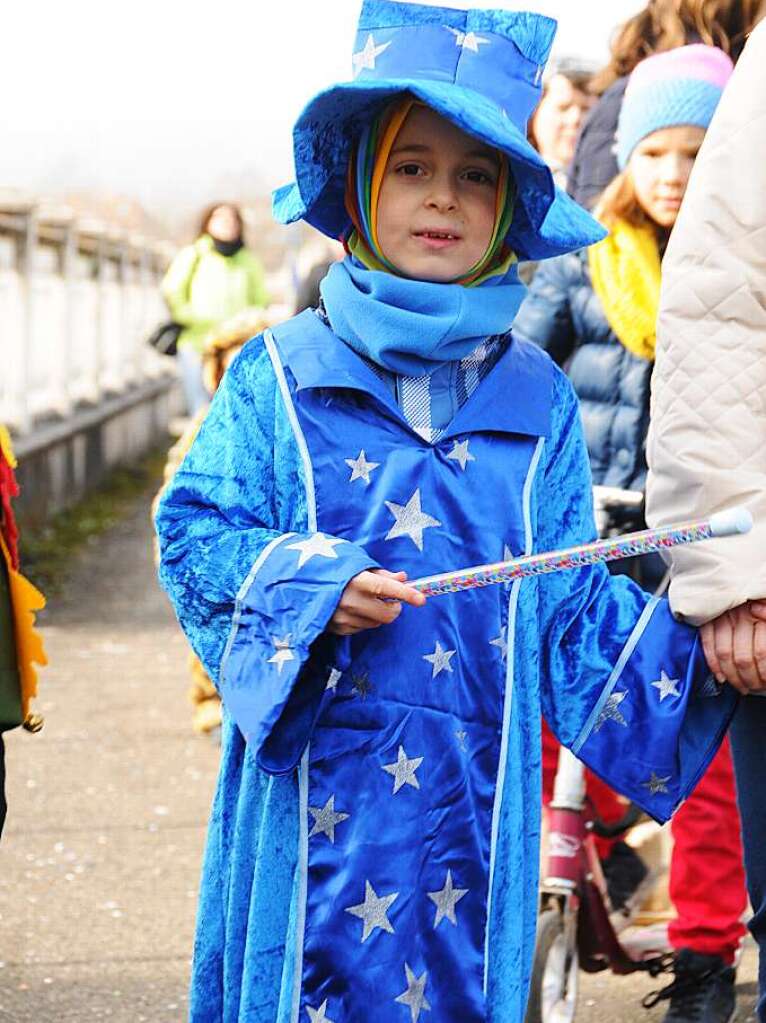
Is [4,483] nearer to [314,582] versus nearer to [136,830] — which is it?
[314,582]

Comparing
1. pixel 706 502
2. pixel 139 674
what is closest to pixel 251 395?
pixel 706 502

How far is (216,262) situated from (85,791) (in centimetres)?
667

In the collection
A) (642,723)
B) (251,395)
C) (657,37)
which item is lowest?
(642,723)

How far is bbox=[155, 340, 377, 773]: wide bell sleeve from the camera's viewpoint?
2.31 m

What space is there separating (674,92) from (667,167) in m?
0.16

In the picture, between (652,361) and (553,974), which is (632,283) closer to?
(652,361)

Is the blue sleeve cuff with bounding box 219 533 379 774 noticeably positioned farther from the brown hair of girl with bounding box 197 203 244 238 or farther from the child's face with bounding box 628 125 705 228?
the brown hair of girl with bounding box 197 203 244 238

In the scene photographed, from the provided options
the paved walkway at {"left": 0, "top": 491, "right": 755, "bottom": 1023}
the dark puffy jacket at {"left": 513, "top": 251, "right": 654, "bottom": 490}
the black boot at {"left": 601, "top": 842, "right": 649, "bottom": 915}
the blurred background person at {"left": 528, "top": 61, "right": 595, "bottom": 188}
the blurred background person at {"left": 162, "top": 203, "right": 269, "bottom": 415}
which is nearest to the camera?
the dark puffy jacket at {"left": 513, "top": 251, "right": 654, "bottom": 490}

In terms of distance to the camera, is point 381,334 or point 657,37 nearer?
point 381,334

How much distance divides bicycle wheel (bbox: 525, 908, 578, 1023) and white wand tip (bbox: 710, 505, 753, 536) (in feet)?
4.90

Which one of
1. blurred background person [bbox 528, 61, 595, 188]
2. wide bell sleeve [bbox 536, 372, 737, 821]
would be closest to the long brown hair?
blurred background person [bbox 528, 61, 595, 188]

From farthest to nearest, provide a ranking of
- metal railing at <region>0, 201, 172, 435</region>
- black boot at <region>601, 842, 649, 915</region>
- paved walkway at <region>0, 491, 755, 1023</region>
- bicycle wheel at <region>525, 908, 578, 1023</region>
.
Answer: metal railing at <region>0, 201, 172, 435</region> < black boot at <region>601, 842, 649, 915</region> < paved walkway at <region>0, 491, 755, 1023</region> < bicycle wheel at <region>525, 908, 578, 1023</region>

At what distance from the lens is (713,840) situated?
3.82m

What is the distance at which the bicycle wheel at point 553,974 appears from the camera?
12.0ft
